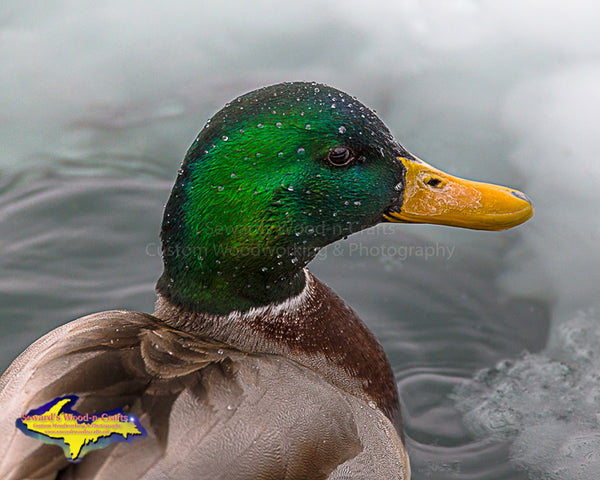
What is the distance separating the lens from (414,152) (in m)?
3.18

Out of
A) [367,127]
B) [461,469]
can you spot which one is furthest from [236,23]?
[461,469]

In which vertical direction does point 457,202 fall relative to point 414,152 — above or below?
below

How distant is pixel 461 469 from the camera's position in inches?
95.3

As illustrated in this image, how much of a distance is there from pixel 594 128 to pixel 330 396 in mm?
1905

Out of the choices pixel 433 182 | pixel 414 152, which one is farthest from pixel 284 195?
pixel 414 152

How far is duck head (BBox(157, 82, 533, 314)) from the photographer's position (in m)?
1.80

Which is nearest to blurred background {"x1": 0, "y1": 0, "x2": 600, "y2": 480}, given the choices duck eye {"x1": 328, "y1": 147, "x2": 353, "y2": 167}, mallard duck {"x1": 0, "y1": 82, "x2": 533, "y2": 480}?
mallard duck {"x1": 0, "y1": 82, "x2": 533, "y2": 480}

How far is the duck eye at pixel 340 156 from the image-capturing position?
1.84 metres

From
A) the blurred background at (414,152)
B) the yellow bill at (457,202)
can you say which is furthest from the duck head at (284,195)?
the blurred background at (414,152)

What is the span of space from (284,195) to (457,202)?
45 cm

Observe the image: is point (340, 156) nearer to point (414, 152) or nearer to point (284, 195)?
point (284, 195)

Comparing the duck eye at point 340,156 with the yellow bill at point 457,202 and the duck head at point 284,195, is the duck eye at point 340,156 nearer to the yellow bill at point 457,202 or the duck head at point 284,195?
the duck head at point 284,195

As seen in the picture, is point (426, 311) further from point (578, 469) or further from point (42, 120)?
point (42, 120)

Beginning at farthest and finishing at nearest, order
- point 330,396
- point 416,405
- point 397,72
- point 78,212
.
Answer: point 397,72 < point 78,212 < point 416,405 < point 330,396
